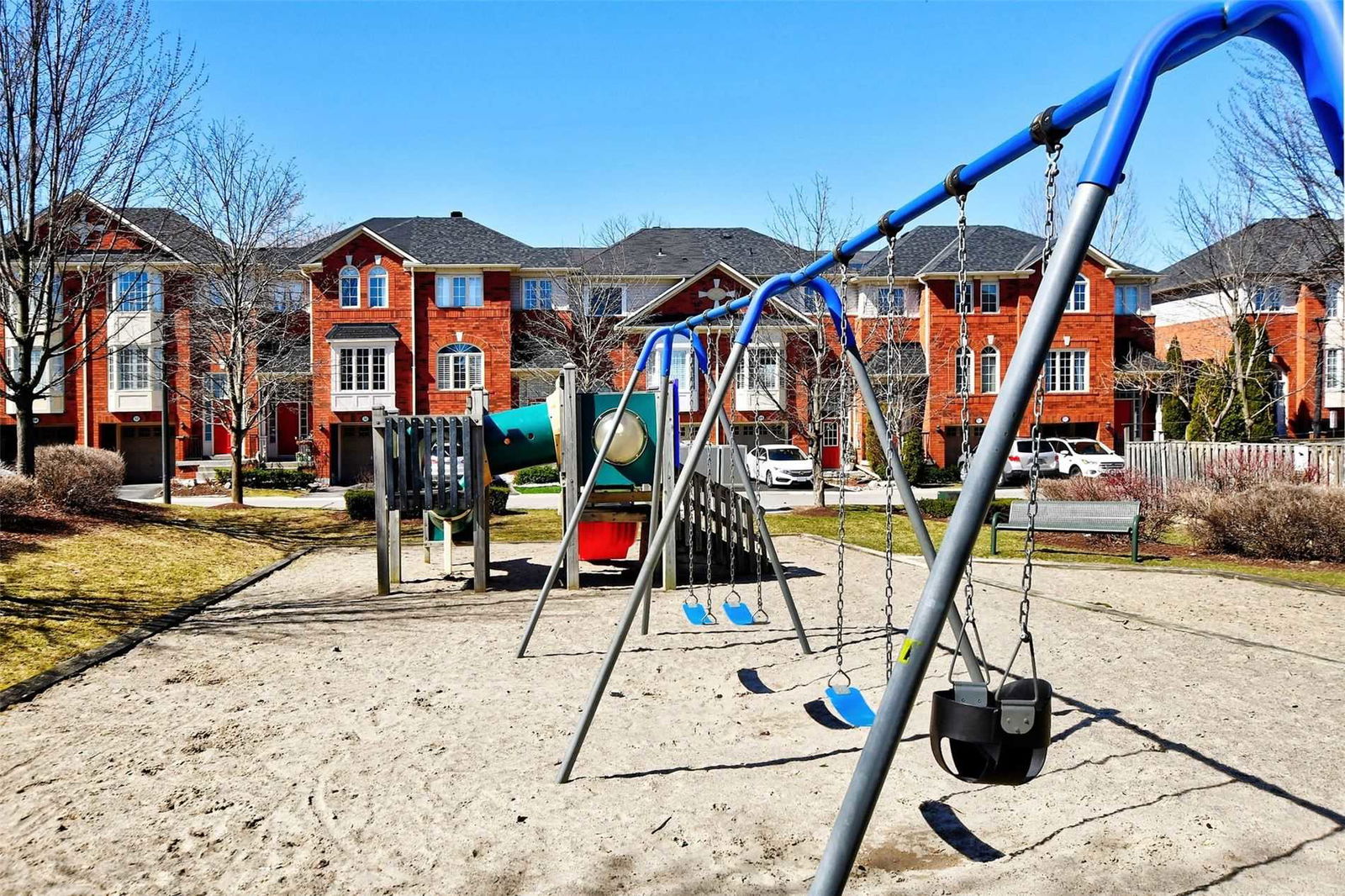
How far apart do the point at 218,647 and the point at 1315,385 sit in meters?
47.6

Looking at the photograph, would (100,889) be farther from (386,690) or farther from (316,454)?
(316,454)

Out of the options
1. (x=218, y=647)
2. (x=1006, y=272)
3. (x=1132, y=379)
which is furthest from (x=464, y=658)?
(x=1132, y=379)

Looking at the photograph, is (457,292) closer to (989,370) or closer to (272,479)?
(272,479)

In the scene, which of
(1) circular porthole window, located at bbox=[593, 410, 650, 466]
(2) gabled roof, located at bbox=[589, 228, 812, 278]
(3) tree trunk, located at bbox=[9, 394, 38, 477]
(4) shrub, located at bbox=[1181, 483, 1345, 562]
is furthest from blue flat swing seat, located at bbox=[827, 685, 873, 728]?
(2) gabled roof, located at bbox=[589, 228, 812, 278]

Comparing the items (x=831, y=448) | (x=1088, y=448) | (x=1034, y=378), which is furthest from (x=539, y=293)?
(x=1034, y=378)

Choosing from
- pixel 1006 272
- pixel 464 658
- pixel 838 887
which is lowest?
pixel 464 658

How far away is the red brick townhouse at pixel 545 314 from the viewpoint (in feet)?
124

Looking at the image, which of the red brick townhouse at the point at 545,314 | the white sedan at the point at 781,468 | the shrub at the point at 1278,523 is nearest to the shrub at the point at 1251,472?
the shrub at the point at 1278,523

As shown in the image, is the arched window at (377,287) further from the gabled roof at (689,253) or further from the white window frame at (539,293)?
the gabled roof at (689,253)

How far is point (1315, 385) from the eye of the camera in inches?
1667

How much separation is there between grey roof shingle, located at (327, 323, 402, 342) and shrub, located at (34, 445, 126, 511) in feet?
69.9

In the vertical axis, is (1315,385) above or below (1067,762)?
above

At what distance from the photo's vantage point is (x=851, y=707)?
212 inches

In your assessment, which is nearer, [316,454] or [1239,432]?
[1239,432]
